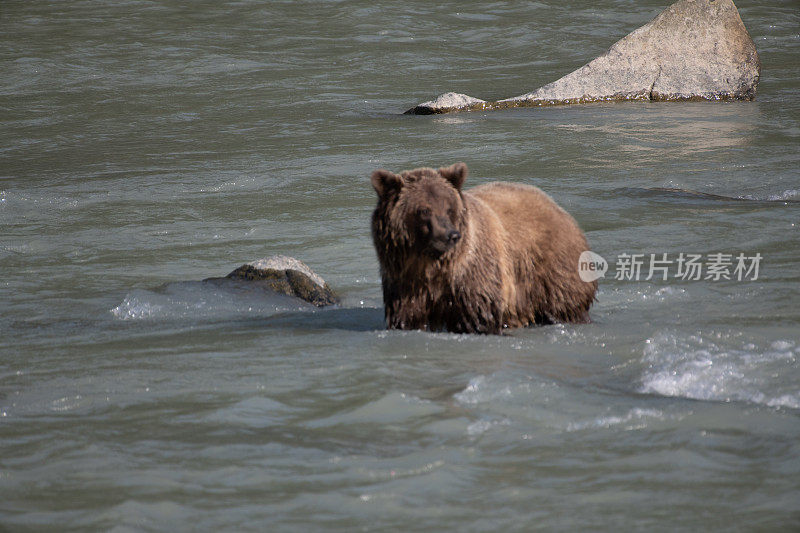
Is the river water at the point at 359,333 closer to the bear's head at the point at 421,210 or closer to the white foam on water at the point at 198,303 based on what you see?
the white foam on water at the point at 198,303

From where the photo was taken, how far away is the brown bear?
7.06 metres

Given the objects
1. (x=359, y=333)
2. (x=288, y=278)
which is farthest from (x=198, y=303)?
(x=359, y=333)

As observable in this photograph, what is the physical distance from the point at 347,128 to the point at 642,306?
28.6 feet

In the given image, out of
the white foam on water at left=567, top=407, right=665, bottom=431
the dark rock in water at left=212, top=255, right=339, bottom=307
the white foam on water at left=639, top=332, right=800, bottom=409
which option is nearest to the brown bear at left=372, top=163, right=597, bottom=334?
the white foam on water at left=639, top=332, right=800, bottom=409

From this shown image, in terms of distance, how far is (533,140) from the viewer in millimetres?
14820

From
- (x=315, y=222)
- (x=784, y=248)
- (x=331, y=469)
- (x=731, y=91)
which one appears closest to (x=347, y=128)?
(x=315, y=222)

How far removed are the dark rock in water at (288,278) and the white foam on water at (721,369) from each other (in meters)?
3.06

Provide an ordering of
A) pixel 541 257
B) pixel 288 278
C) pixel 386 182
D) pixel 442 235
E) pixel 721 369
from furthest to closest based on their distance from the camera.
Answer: pixel 288 278, pixel 541 257, pixel 386 182, pixel 442 235, pixel 721 369

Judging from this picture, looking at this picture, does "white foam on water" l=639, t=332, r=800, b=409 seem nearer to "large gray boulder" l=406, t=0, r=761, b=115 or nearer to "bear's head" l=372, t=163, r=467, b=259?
"bear's head" l=372, t=163, r=467, b=259

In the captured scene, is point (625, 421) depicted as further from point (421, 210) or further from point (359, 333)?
point (359, 333)

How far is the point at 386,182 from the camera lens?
7141 mm

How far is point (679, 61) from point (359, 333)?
12.4m

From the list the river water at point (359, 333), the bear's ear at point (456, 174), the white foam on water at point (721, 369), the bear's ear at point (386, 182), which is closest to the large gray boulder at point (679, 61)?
the river water at point (359, 333)

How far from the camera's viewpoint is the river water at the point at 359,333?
15.0 feet
